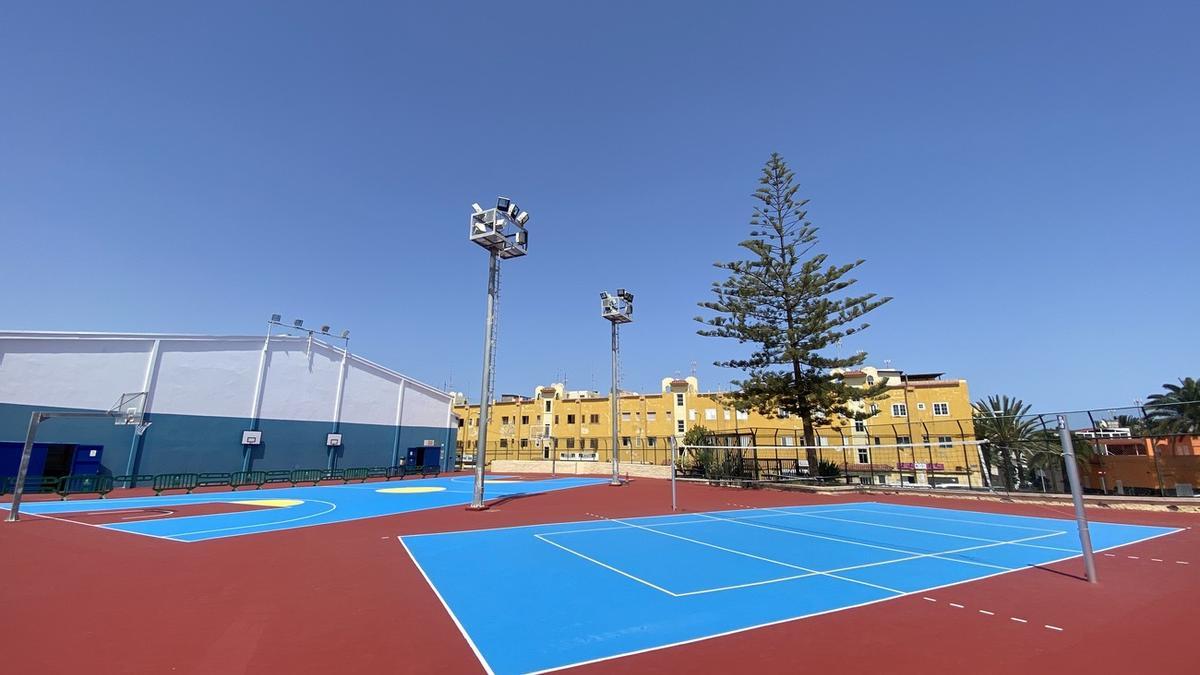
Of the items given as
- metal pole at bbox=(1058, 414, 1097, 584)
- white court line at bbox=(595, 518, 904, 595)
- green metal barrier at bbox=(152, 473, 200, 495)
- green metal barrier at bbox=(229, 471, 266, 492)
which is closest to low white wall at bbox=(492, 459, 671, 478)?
green metal barrier at bbox=(229, 471, 266, 492)

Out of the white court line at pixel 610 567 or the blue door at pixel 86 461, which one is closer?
the white court line at pixel 610 567

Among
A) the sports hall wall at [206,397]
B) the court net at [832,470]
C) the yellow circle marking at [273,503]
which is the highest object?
the sports hall wall at [206,397]

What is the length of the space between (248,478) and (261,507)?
13730 millimetres

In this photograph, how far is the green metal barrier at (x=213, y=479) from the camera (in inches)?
1082

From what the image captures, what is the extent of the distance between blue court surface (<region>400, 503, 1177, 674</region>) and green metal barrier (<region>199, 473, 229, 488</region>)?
22350 mm

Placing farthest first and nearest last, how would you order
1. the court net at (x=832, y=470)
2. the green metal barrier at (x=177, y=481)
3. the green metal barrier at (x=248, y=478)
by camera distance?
1. the green metal barrier at (x=248, y=478)
2. the court net at (x=832, y=470)
3. the green metal barrier at (x=177, y=481)

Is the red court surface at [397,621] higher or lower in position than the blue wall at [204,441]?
lower

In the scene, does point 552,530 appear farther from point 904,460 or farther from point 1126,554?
point 904,460

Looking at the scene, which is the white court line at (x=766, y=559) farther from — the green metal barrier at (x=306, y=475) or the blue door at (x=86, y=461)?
the blue door at (x=86, y=461)

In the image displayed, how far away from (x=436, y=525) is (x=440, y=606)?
843cm

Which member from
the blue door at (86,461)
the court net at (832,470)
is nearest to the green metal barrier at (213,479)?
the blue door at (86,461)

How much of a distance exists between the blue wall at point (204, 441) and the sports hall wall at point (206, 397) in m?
0.05

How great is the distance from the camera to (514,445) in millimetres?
66375

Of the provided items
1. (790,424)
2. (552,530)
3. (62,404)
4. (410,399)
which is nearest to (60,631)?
(552,530)
